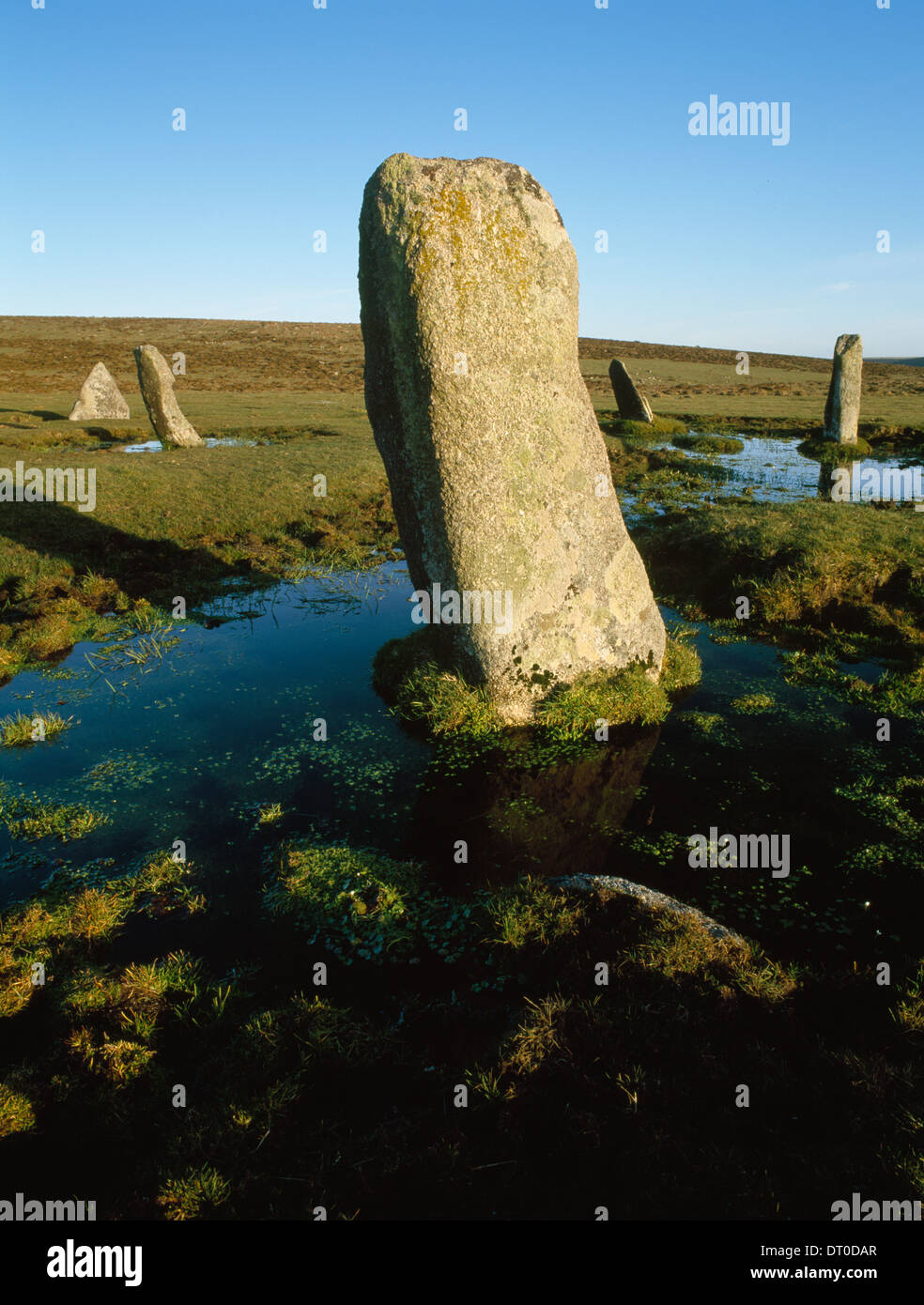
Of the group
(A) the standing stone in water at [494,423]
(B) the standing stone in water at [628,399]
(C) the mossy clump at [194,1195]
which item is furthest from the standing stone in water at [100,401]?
(C) the mossy clump at [194,1195]

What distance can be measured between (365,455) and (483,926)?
22689 mm

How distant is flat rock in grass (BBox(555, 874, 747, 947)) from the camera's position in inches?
219

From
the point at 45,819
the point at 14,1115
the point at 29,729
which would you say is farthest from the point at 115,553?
the point at 14,1115

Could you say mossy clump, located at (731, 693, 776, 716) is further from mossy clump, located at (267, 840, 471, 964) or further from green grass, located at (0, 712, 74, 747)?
green grass, located at (0, 712, 74, 747)

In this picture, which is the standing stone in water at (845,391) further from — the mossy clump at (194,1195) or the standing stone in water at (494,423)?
the mossy clump at (194,1195)

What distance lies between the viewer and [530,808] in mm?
7840

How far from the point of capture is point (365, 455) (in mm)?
26156

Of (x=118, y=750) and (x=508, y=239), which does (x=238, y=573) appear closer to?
(x=118, y=750)

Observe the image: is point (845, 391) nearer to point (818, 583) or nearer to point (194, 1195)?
point (818, 583)

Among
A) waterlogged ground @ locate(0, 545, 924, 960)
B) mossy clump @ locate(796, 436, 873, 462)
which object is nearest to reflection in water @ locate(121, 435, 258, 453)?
waterlogged ground @ locate(0, 545, 924, 960)

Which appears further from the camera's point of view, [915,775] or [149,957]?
[915,775]

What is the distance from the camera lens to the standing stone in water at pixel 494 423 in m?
8.01
